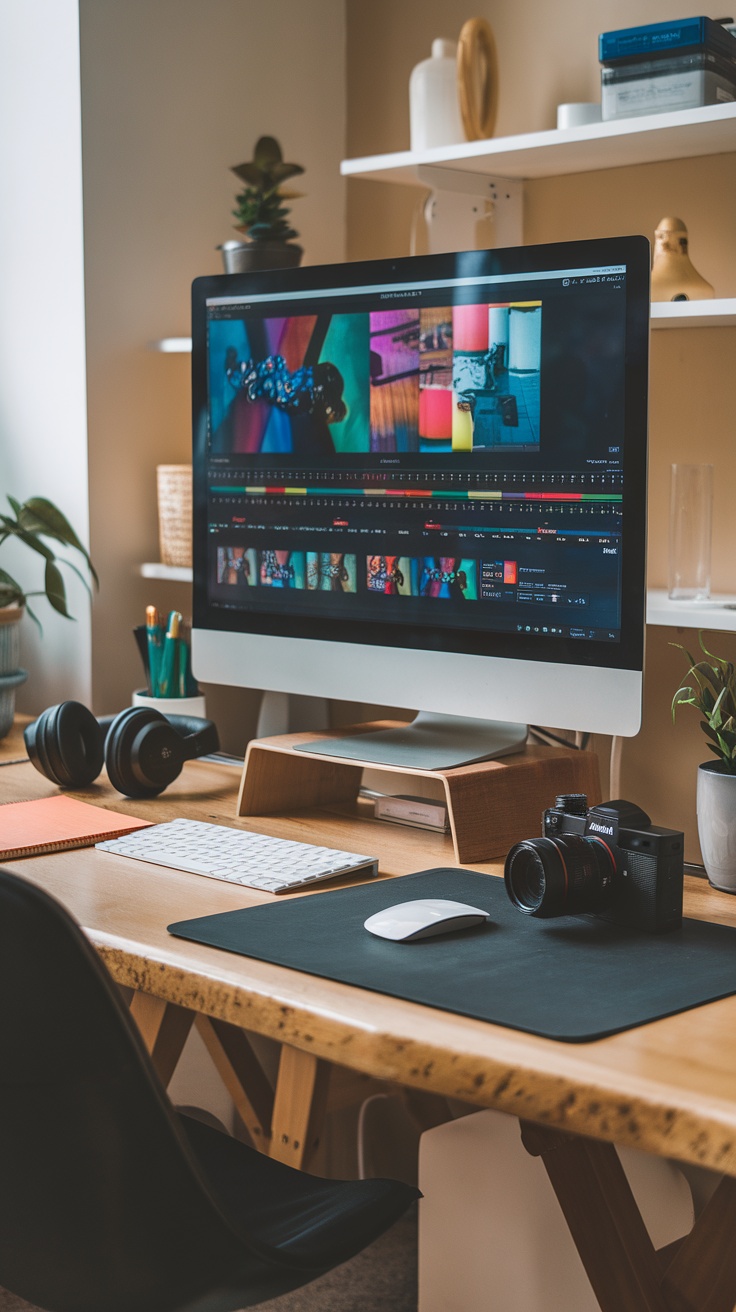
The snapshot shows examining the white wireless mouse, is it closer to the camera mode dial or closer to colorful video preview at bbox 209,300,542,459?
the camera mode dial

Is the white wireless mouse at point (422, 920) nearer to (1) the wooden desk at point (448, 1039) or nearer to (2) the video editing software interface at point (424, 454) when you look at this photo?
(1) the wooden desk at point (448, 1039)

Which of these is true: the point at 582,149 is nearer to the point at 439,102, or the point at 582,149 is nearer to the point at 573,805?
the point at 439,102

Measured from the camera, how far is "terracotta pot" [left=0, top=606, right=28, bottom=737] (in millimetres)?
2027

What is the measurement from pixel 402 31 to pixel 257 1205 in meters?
1.75

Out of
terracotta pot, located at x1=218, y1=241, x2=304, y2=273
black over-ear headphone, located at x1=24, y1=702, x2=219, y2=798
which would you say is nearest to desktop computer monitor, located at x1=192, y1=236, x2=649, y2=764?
black over-ear headphone, located at x1=24, y1=702, x2=219, y2=798

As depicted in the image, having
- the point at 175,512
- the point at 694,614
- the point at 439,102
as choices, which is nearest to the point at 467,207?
the point at 439,102

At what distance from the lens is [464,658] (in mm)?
1485

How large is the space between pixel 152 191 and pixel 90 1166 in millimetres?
1554

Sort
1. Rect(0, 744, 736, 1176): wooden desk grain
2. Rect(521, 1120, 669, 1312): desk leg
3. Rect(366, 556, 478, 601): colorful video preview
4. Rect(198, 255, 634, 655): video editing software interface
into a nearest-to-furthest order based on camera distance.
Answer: Rect(0, 744, 736, 1176): wooden desk grain < Rect(521, 1120, 669, 1312): desk leg < Rect(198, 255, 634, 655): video editing software interface < Rect(366, 556, 478, 601): colorful video preview

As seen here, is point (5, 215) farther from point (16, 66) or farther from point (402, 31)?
point (402, 31)

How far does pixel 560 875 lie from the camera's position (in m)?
1.13

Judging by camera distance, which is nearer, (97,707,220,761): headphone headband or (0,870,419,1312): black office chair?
(0,870,419,1312): black office chair

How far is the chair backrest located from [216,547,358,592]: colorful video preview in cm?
76

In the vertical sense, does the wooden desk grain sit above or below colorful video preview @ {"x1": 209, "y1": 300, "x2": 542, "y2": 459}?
below
